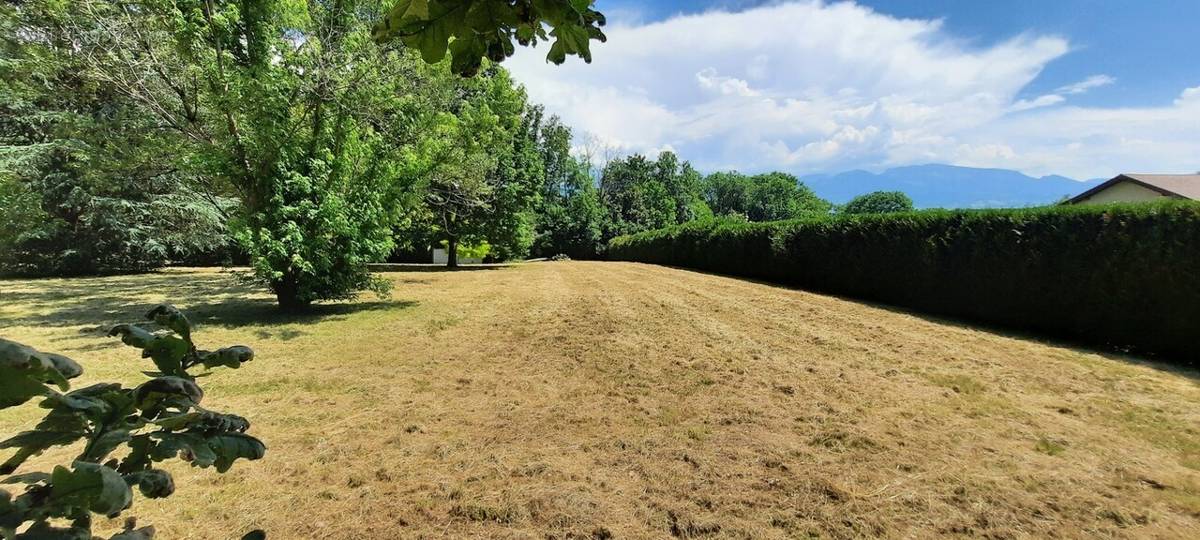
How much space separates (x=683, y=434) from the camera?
409cm

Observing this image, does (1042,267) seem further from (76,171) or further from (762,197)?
(762,197)

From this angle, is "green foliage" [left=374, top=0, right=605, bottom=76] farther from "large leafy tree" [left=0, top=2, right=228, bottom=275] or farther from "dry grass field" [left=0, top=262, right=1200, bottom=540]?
"large leafy tree" [left=0, top=2, right=228, bottom=275]

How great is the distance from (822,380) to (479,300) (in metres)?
8.53

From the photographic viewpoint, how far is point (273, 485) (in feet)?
10.7

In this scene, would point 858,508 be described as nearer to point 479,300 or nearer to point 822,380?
point 822,380

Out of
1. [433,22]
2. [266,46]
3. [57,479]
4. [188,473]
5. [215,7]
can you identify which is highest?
[215,7]

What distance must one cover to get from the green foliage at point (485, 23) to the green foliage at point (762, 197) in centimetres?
7725

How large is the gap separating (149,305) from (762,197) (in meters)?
79.8

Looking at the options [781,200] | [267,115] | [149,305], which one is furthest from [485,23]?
[781,200]

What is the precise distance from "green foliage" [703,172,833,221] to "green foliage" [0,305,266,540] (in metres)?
78.0

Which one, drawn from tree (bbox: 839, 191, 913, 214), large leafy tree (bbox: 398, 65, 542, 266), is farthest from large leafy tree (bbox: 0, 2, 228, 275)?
tree (bbox: 839, 191, 913, 214)

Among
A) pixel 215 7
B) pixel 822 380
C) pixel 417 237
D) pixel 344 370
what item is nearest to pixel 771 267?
pixel 822 380

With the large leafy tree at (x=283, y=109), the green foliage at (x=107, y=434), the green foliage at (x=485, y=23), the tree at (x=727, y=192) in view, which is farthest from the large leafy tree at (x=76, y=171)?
the tree at (x=727, y=192)

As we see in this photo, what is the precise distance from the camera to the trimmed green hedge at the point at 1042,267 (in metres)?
6.77
